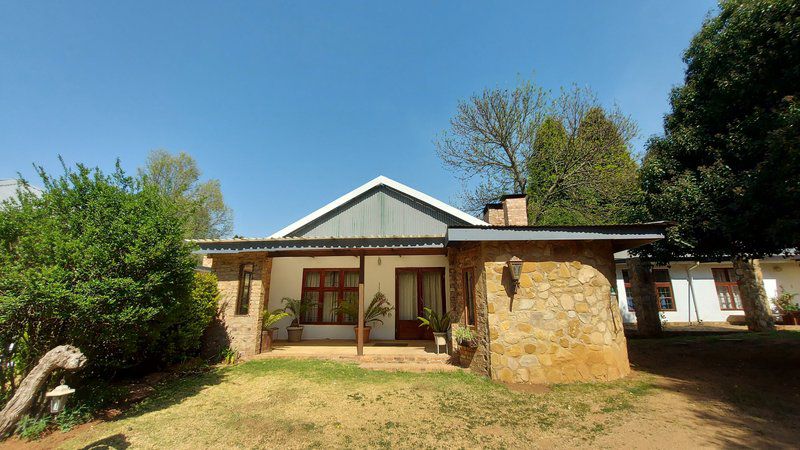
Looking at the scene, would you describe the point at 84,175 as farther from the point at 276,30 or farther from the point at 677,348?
the point at 677,348

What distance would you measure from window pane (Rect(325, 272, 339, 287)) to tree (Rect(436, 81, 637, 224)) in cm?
967

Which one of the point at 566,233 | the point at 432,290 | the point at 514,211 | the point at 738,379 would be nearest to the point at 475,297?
the point at 566,233

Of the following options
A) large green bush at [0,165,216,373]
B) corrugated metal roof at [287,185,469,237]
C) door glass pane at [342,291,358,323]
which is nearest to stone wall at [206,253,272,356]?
large green bush at [0,165,216,373]

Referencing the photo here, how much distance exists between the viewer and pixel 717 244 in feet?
22.3

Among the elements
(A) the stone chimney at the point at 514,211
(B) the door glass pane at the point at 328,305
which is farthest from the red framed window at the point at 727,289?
(B) the door glass pane at the point at 328,305

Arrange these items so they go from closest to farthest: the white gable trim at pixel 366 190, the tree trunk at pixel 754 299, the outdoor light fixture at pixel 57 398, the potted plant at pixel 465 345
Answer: the outdoor light fixture at pixel 57 398 → the potted plant at pixel 465 345 → the white gable trim at pixel 366 190 → the tree trunk at pixel 754 299

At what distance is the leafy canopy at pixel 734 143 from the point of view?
5.15 metres

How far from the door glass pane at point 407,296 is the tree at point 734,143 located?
6655 millimetres

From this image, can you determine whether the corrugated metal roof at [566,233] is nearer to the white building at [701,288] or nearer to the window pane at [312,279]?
the window pane at [312,279]

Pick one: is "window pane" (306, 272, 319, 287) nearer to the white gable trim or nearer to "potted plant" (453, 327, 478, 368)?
the white gable trim

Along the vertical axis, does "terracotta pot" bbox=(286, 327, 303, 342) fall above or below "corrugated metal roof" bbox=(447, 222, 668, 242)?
below

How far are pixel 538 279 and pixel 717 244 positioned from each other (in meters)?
4.26

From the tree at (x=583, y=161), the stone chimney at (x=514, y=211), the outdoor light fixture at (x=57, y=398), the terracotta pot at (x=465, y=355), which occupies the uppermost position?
the tree at (x=583, y=161)

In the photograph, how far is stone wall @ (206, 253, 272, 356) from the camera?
7.93m
